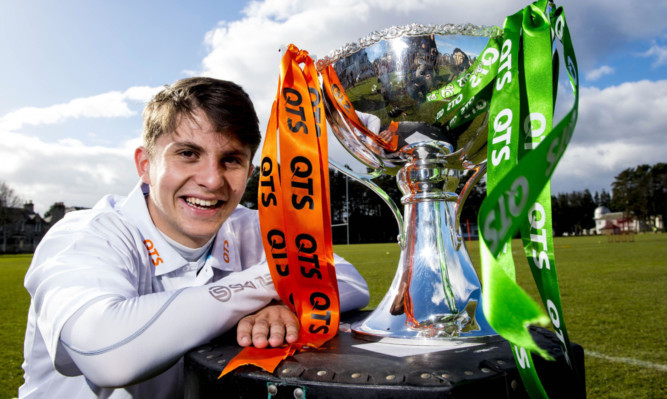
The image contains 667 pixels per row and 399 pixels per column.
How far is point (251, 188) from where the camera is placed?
34844 mm

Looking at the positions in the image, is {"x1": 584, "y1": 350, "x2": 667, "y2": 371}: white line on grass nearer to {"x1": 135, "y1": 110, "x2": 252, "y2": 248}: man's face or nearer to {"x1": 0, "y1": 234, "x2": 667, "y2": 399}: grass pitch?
{"x1": 0, "y1": 234, "x2": 667, "y2": 399}: grass pitch

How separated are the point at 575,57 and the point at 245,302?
685 millimetres

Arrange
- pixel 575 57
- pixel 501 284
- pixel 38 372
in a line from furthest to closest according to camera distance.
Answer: pixel 38 372
pixel 575 57
pixel 501 284

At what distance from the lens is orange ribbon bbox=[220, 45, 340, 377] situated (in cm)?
87

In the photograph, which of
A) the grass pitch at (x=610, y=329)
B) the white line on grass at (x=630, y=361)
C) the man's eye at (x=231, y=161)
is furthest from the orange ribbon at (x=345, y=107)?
the white line on grass at (x=630, y=361)

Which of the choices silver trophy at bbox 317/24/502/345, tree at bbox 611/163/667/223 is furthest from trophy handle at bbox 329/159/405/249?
tree at bbox 611/163/667/223

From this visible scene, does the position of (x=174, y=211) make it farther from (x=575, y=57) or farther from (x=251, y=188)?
(x=251, y=188)

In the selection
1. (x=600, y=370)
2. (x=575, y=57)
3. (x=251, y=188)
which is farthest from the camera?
(x=251, y=188)

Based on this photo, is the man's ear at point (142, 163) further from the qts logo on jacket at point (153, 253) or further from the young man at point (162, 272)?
the qts logo on jacket at point (153, 253)

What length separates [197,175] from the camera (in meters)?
1.15

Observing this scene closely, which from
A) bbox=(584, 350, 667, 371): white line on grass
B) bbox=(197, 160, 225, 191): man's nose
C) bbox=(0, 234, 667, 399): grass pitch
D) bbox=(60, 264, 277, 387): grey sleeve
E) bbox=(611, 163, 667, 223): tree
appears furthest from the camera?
bbox=(611, 163, 667, 223): tree

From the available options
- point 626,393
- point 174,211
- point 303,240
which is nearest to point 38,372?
point 174,211

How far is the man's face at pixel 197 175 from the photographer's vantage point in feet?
3.79

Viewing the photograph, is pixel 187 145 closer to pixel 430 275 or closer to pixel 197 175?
pixel 197 175
